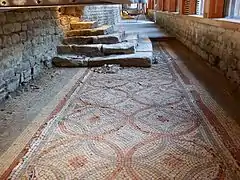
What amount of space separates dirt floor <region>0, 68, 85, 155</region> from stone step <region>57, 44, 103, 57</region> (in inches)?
31.0

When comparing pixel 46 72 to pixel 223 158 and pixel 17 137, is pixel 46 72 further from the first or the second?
pixel 223 158

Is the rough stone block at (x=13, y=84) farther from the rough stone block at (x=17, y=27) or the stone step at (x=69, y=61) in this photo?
the stone step at (x=69, y=61)

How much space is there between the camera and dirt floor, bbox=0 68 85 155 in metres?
2.37

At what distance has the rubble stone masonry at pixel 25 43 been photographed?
3.19 m

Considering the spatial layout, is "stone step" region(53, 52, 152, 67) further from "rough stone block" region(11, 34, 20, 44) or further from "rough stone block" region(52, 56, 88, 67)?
"rough stone block" region(11, 34, 20, 44)

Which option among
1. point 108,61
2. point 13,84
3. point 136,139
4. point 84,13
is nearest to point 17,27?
point 13,84

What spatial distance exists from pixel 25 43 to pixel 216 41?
300cm

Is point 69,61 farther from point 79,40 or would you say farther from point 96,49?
point 79,40

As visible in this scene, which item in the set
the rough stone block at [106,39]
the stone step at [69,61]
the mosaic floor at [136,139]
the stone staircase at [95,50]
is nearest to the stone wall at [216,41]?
the mosaic floor at [136,139]

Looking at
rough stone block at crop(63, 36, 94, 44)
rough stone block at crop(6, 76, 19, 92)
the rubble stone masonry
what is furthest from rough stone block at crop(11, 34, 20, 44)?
rough stone block at crop(63, 36, 94, 44)

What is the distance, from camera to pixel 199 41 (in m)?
5.87

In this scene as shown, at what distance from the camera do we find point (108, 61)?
4.77 m

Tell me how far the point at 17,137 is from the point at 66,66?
105 inches

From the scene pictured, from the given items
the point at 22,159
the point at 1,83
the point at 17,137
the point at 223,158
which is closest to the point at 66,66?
the point at 1,83
